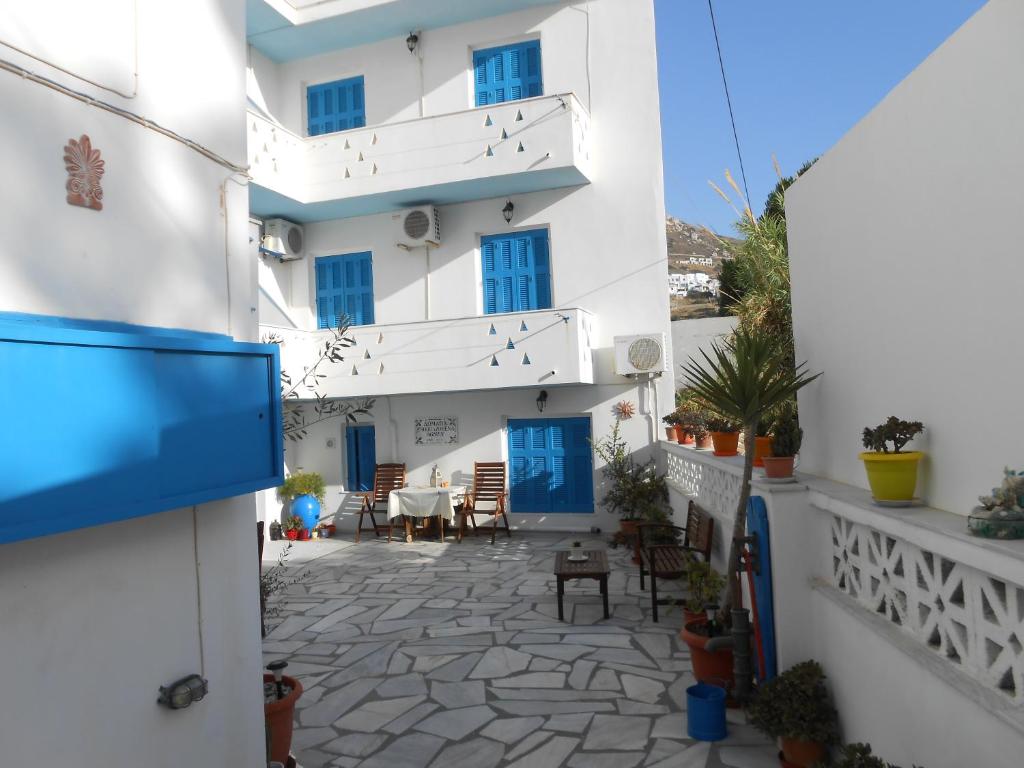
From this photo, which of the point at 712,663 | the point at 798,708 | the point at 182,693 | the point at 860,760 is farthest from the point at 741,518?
the point at 182,693

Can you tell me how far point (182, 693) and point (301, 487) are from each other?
35.0 ft

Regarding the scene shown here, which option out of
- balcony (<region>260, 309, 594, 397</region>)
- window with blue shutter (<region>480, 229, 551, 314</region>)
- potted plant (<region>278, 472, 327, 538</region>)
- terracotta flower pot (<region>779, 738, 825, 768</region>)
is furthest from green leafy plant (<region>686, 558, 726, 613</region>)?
potted plant (<region>278, 472, 327, 538</region>)

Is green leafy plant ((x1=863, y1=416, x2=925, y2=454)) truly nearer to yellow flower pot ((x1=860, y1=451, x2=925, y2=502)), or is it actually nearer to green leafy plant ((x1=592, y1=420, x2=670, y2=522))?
yellow flower pot ((x1=860, y1=451, x2=925, y2=502))

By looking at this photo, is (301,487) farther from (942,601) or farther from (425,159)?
(942,601)

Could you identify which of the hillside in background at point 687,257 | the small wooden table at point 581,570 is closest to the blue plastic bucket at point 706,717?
the small wooden table at point 581,570

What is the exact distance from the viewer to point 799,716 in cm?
422

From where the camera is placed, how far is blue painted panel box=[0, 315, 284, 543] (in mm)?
2463

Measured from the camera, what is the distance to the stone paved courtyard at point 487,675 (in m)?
4.84

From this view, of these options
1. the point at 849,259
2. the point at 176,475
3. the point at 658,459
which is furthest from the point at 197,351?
the point at 658,459

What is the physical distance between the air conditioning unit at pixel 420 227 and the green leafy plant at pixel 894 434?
33.7 feet

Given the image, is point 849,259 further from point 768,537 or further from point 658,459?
point 658,459

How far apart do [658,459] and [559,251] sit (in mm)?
4177

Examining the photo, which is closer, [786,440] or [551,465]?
[786,440]

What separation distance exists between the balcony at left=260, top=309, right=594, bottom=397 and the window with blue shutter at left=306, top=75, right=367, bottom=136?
178 inches
